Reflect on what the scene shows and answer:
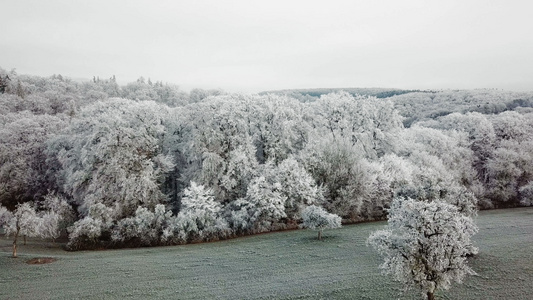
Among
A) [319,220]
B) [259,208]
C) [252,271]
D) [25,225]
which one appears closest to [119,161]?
[25,225]

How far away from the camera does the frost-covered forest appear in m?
49.9

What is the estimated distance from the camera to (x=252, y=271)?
115 ft

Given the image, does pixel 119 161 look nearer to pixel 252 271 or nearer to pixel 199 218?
pixel 199 218

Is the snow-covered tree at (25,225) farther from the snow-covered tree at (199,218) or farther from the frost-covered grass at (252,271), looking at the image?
the snow-covered tree at (199,218)

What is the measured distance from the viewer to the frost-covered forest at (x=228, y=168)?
49906 mm

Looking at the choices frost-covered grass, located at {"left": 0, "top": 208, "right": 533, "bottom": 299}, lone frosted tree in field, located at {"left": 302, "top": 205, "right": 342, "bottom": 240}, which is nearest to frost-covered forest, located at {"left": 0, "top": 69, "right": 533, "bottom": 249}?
frost-covered grass, located at {"left": 0, "top": 208, "right": 533, "bottom": 299}

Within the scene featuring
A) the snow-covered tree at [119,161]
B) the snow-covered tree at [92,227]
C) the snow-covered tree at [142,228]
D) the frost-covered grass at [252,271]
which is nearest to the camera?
the frost-covered grass at [252,271]

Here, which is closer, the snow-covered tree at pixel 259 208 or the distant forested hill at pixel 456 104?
the snow-covered tree at pixel 259 208

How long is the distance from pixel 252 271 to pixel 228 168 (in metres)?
22.6

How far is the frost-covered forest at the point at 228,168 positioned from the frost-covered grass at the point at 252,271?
5020 millimetres

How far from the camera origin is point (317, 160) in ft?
192

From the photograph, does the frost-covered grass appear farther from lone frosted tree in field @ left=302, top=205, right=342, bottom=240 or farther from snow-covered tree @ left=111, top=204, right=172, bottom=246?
snow-covered tree @ left=111, top=204, right=172, bottom=246

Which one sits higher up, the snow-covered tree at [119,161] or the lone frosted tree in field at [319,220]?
the snow-covered tree at [119,161]

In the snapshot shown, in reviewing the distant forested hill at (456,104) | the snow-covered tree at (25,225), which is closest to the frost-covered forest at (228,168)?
the snow-covered tree at (25,225)
